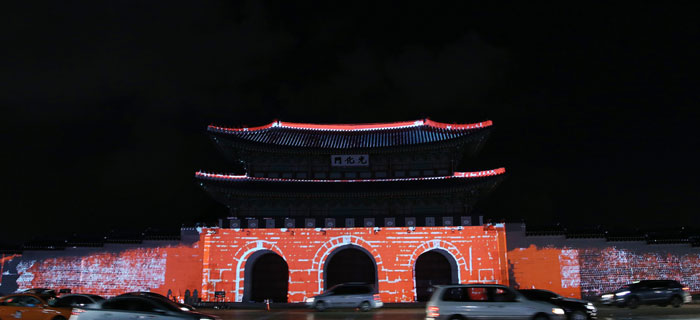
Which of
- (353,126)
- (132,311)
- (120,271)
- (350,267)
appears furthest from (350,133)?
(132,311)

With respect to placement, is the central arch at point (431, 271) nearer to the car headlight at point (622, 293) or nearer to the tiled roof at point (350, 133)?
the tiled roof at point (350, 133)

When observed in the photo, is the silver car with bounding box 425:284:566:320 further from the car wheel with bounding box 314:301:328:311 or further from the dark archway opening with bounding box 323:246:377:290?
the dark archway opening with bounding box 323:246:377:290

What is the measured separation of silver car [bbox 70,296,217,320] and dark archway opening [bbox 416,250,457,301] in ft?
57.7

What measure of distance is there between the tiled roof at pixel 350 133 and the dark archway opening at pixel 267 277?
691 centimetres

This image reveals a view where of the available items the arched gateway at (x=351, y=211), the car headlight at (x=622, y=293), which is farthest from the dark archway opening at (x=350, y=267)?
the car headlight at (x=622, y=293)

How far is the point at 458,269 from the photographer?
86.5 feet

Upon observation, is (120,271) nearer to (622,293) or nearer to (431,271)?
(431,271)

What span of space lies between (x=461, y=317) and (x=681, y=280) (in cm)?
2106

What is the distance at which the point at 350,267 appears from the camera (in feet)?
91.8

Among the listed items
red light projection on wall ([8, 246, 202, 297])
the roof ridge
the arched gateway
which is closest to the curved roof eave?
the arched gateway

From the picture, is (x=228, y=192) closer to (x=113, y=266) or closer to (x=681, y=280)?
(x=113, y=266)

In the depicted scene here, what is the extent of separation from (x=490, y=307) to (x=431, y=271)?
1639 cm

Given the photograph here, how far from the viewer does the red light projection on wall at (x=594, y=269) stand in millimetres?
25844

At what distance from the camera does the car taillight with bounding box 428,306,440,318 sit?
11.8 meters
